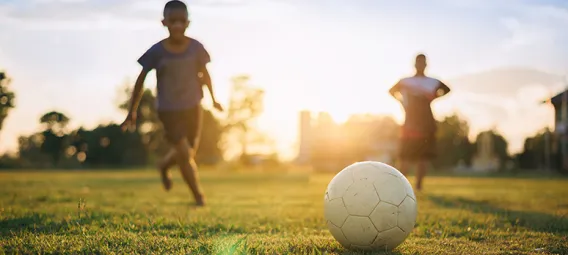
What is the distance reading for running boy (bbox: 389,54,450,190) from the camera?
30.2ft

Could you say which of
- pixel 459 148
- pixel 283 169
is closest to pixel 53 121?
pixel 283 169

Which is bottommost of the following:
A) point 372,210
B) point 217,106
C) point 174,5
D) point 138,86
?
point 372,210

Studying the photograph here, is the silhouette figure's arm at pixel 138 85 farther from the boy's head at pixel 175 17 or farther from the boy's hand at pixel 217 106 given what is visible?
the boy's hand at pixel 217 106

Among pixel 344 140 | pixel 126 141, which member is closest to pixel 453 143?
pixel 344 140

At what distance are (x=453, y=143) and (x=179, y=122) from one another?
216ft

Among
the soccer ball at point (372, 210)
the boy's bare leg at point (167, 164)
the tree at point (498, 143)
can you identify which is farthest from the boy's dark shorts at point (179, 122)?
the tree at point (498, 143)

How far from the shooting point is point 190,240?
412 centimetres

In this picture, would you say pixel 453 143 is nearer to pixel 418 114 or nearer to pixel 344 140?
pixel 344 140

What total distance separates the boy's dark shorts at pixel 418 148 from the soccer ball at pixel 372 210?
570 cm

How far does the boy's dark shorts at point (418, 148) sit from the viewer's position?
31.0 ft

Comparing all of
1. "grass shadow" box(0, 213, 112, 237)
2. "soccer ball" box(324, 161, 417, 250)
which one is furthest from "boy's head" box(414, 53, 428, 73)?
"grass shadow" box(0, 213, 112, 237)

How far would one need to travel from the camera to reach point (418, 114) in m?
9.36

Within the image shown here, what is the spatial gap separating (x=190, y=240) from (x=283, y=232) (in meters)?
1.05

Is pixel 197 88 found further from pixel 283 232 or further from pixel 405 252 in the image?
pixel 405 252
